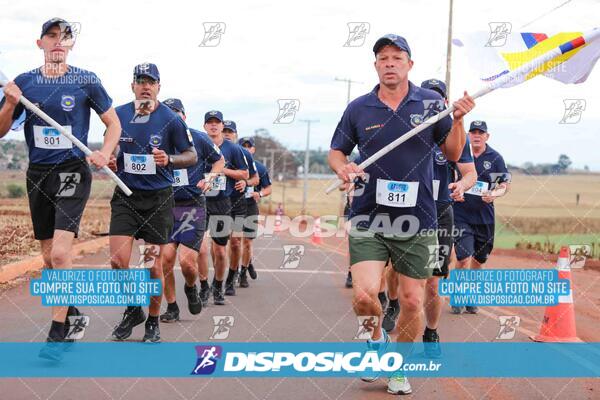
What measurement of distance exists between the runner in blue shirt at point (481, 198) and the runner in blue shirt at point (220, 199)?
10.3ft

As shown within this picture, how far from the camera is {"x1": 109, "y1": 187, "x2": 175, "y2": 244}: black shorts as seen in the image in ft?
24.4

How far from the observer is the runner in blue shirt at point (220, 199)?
35.4 feet

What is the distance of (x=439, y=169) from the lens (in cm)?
812

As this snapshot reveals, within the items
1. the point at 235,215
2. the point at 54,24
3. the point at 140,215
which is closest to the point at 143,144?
the point at 140,215

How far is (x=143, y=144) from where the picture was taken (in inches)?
295

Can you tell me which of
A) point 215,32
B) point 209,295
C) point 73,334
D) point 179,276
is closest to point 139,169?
point 73,334

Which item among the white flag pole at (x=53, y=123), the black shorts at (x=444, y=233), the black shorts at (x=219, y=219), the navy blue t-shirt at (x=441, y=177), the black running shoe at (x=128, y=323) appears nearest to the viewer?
the white flag pole at (x=53, y=123)

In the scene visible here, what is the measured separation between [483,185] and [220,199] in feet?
11.8

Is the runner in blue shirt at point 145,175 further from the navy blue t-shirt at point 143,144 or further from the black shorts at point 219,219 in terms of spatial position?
the black shorts at point 219,219

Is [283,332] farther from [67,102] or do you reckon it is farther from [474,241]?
[474,241]

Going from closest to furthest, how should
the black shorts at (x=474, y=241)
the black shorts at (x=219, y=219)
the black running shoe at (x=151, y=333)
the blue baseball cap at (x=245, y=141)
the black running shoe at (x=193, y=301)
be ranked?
→ the black running shoe at (x=151, y=333), the black running shoe at (x=193, y=301), the black shorts at (x=474, y=241), the black shorts at (x=219, y=219), the blue baseball cap at (x=245, y=141)

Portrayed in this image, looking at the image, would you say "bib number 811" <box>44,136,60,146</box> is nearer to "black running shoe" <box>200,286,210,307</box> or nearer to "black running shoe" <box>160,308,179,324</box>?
"black running shoe" <box>160,308,179,324</box>

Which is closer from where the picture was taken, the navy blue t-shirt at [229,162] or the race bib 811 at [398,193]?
the race bib 811 at [398,193]

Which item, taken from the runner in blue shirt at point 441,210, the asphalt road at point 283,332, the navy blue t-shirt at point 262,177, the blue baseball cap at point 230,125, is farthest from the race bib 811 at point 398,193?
the navy blue t-shirt at point 262,177
